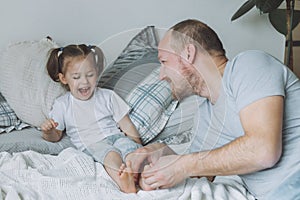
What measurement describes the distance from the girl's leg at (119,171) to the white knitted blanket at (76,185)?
0.06 ft

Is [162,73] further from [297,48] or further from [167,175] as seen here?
[297,48]

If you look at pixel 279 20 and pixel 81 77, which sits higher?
pixel 81 77

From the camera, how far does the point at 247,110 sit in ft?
3.87

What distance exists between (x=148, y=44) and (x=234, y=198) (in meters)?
0.66

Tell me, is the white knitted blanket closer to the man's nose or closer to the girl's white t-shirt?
the girl's white t-shirt

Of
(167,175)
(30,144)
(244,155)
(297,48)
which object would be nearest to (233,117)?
(244,155)

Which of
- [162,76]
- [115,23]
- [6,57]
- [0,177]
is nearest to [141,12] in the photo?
[115,23]

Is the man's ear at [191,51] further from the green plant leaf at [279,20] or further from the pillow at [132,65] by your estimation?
the green plant leaf at [279,20]

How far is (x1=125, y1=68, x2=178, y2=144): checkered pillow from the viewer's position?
161cm

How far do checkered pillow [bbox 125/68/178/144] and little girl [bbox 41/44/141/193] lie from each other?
29mm

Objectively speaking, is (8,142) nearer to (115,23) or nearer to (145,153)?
(145,153)

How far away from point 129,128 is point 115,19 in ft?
2.88

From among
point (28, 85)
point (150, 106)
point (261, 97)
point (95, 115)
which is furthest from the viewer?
point (28, 85)

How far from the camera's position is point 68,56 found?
1726 mm
